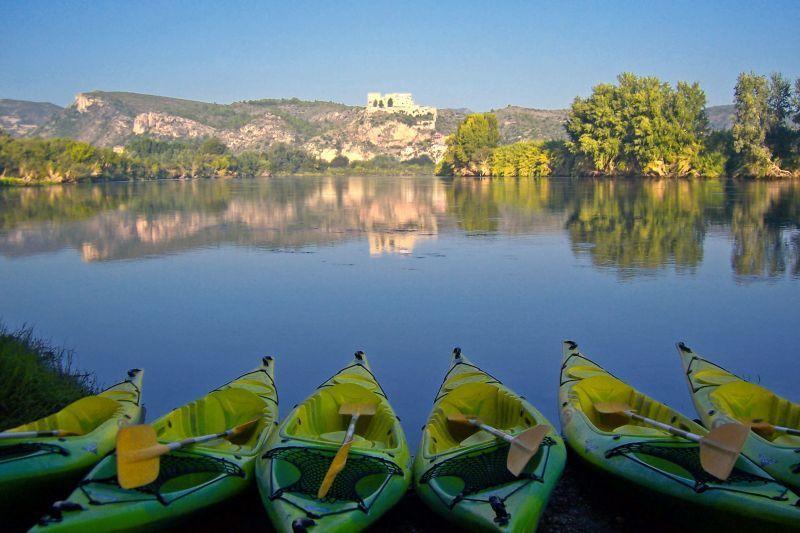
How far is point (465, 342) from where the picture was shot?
10.1 meters

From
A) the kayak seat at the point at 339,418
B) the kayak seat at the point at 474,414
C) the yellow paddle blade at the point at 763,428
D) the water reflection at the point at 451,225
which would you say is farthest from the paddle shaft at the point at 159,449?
the water reflection at the point at 451,225

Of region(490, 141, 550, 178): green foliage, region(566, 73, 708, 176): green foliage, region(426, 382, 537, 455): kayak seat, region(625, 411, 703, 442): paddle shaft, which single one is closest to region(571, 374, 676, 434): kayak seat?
region(625, 411, 703, 442): paddle shaft

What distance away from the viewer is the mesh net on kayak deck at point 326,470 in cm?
466

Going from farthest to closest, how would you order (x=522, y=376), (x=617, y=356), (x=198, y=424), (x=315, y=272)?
(x=315, y=272), (x=617, y=356), (x=522, y=376), (x=198, y=424)

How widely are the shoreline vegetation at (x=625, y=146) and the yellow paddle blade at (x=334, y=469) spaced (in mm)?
57008

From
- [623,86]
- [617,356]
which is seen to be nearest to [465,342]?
[617,356]

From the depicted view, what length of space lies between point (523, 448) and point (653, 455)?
114 cm

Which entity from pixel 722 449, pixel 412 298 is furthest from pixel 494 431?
pixel 412 298

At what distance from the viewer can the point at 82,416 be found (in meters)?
6.20

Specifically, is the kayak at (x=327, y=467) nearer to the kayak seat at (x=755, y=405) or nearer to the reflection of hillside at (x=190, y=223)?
the kayak seat at (x=755, y=405)

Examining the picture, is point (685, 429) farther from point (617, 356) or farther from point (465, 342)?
point (465, 342)

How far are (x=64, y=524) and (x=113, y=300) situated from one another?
9755 millimetres

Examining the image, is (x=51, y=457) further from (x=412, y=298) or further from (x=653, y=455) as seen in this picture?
(x=412, y=298)

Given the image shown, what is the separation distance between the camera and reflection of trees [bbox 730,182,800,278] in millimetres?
15406
